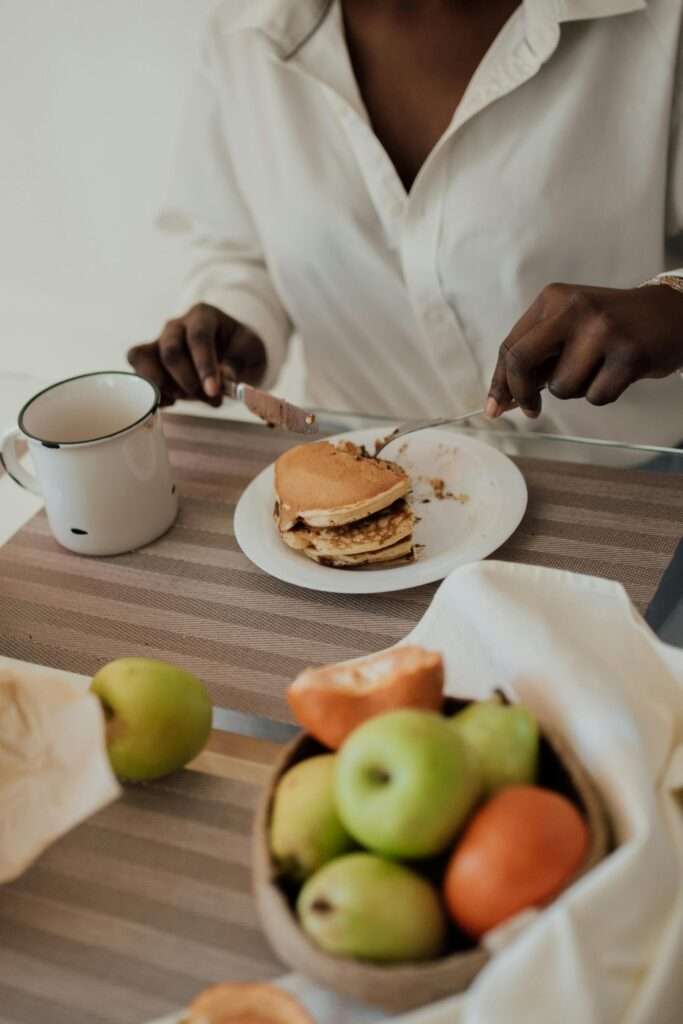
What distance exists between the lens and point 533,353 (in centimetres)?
79

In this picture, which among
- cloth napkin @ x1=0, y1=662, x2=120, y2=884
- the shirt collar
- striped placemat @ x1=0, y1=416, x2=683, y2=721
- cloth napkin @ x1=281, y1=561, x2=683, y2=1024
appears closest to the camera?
cloth napkin @ x1=281, y1=561, x2=683, y2=1024

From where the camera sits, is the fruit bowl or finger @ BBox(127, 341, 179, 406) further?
finger @ BBox(127, 341, 179, 406)

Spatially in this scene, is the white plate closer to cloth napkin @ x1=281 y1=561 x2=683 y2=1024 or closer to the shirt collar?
cloth napkin @ x1=281 y1=561 x2=683 y2=1024

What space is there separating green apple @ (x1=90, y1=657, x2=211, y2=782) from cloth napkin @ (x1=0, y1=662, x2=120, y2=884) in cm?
2

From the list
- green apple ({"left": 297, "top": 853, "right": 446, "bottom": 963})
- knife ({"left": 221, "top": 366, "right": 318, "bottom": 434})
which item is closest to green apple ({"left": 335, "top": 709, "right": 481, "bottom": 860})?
green apple ({"left": 297, "top": 853, "right": 446, "bottom": 963})

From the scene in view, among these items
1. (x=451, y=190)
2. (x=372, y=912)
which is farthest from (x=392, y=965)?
(x=451, y=190)

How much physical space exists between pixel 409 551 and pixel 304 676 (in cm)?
27

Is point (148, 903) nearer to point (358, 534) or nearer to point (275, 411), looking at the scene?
point (358, 534)

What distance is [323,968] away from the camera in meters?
0.38

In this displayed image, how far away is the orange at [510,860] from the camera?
1.28ft

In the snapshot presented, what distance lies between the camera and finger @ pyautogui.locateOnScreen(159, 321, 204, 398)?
954 mm

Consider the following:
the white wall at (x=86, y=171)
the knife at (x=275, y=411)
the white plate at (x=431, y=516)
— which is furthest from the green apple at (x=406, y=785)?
the white wall at (x=86, y=171)

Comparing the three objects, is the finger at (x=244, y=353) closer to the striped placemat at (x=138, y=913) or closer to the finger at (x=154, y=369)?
the finger at (x=154, y=369)

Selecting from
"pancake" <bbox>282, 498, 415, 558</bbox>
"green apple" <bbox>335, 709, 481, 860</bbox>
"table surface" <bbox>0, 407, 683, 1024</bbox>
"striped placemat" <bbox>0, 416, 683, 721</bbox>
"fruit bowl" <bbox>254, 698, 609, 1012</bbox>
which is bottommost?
"striped placemat" <bbox>0, 416, 683, 721</bbox>
